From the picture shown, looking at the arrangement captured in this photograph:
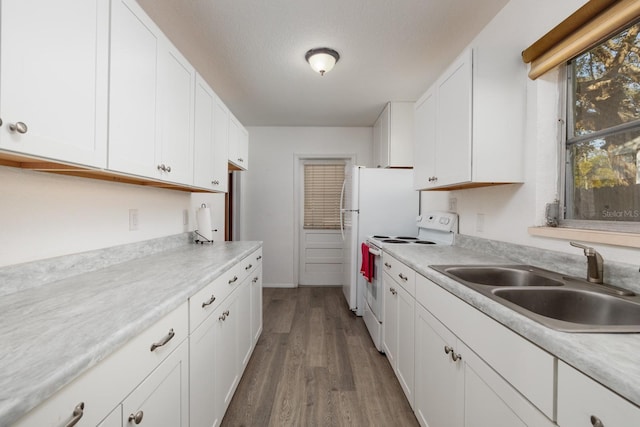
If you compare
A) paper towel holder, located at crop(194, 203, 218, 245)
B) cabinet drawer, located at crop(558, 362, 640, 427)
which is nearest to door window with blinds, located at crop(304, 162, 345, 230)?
paper towel holder, located at crop(194, 203, 218, 245)

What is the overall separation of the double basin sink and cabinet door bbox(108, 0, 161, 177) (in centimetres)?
146

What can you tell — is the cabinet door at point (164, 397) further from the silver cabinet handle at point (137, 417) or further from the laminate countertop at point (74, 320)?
the laminate countertop at point (74, 320)

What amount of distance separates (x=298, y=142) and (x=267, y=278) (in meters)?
2.11

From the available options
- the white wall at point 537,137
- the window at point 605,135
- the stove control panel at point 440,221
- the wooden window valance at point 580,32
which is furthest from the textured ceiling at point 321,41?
the stove control panel at point 440,221

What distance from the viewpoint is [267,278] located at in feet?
13.9

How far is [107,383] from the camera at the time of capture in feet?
2.14

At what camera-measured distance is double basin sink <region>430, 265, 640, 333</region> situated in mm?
822

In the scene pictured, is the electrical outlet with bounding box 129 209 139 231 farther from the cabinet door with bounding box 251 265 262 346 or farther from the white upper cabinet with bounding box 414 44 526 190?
the white upper cabinet with bounding box 414 44 526 190

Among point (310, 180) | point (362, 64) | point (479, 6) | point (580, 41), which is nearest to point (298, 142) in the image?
point (310, 180)

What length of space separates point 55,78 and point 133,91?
0.39 meters

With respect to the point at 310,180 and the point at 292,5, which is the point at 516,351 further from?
the point at 310,180

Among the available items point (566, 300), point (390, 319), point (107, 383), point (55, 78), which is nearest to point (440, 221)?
point (390, 319)

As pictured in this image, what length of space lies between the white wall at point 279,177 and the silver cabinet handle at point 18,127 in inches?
138

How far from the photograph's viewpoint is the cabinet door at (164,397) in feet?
2.46
